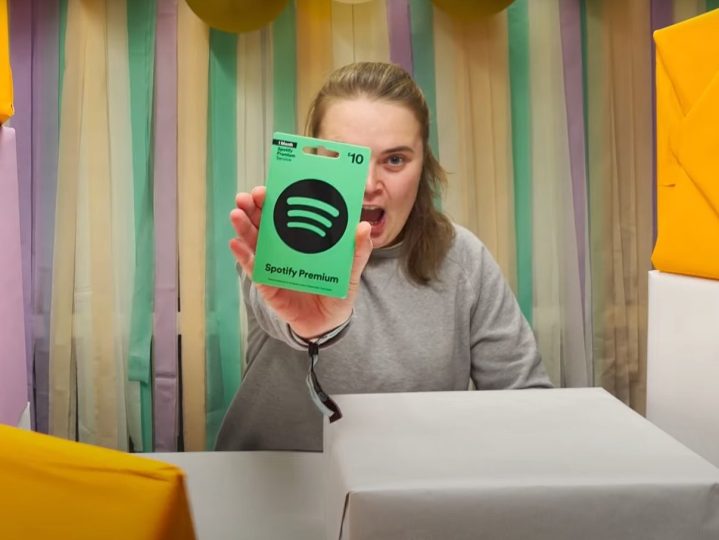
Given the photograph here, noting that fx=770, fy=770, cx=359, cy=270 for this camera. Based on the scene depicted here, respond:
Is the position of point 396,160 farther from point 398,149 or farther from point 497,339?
point 497,339

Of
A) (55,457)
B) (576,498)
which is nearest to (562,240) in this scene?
(576,498)

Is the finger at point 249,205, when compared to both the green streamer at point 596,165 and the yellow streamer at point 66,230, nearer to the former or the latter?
the yellow streamer at point 66,230

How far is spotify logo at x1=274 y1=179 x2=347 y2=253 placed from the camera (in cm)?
63

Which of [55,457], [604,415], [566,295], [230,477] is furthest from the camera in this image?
[566,295]

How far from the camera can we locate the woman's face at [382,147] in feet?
3.79

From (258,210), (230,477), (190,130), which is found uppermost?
(190,130)

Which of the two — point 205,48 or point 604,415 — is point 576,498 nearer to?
point 604,415

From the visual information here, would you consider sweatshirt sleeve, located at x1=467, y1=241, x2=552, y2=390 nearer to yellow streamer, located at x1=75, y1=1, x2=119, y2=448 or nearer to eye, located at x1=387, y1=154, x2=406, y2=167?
eye, located at x1=387, y1=154, x2=406, y2=167

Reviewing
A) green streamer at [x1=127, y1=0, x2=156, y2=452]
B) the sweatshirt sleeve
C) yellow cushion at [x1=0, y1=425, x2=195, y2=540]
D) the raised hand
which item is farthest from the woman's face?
yellow cushion at [x1=0, y1=425, x2=195, y2=540]

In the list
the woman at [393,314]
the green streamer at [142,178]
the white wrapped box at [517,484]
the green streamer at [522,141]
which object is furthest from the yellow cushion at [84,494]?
the green streamer at [522,141]

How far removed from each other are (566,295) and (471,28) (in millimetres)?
591

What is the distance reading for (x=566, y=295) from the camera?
1634 millimetres

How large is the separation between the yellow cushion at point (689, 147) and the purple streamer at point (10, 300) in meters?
0.69

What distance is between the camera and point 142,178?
61.0 inches
